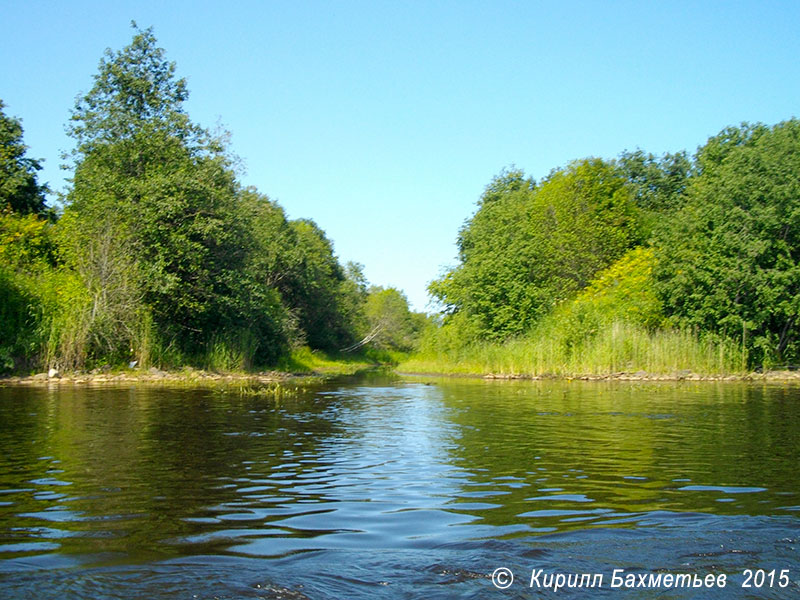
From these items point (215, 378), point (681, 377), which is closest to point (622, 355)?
point (681, 377)

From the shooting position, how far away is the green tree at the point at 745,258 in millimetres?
33656

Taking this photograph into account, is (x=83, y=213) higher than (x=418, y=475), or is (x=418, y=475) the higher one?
(x=83, y=213)

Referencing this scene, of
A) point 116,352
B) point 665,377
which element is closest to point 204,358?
point 116,352

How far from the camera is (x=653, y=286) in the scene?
1470 inches

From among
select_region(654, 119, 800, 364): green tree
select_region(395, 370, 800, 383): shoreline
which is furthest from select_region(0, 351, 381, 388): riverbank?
select_region(654, 119, 800, 364): green tree

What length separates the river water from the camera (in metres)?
5.07

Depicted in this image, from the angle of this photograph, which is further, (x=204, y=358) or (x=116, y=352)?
(x=204, y=358)

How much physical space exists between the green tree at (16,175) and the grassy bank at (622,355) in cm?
3246

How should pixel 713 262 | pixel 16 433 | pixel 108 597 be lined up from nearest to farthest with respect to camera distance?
1. pixel 108 597
2. pixel 16 433
3. pixel 713 262

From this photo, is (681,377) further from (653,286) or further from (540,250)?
(540,250)

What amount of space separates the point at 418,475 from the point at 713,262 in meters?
30.0

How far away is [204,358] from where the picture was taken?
34.0m

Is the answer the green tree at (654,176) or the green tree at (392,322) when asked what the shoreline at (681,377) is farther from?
the green tree at (392,322)

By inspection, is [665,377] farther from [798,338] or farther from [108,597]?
[108,597]
